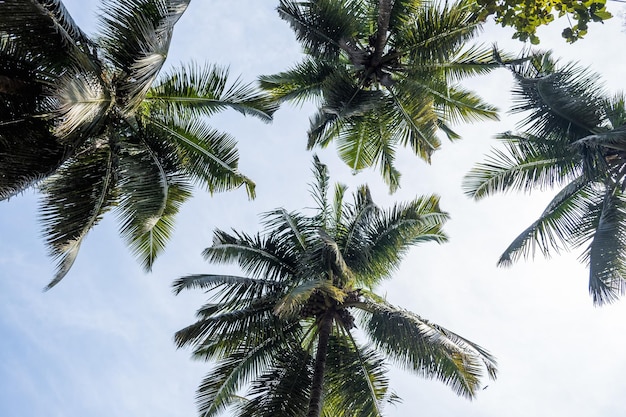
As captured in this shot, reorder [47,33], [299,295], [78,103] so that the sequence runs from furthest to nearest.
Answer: [299,295], [47,33], [78,103]

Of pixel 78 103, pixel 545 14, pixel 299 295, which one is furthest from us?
pixel 299 295

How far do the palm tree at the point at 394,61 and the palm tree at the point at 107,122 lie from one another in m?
3.46

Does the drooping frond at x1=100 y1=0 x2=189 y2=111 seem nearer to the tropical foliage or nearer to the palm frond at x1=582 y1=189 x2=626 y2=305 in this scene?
the tropical foliage

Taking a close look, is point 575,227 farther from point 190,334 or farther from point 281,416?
point 190,334

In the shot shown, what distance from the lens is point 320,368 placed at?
1413cm

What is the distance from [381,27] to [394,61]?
1220 millimetres

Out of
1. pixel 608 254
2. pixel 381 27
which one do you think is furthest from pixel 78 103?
pixel 608 254

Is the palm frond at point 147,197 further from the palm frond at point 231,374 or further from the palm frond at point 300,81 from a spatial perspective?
the palm frond at point 300,81

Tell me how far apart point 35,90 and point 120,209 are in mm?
2859

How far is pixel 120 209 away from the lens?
13.5 metres

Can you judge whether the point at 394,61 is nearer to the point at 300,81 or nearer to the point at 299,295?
the point at 300,81

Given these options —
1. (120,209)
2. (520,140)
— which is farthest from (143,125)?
(520,140)

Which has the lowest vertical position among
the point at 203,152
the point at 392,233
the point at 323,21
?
the point at 203,152

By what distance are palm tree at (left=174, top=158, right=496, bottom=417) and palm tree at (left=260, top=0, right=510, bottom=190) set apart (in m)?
2.24
